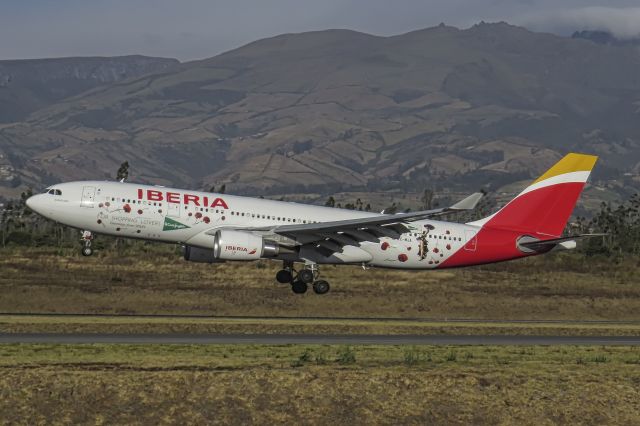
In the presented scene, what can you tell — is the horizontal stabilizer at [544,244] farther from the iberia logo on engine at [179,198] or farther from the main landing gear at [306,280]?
the iberia logo on engine at [179,198]

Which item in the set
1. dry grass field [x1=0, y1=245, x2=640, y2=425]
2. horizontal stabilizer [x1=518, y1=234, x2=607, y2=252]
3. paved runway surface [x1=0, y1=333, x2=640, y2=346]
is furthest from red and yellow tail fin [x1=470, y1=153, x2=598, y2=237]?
paved runway surface [x1=0, y1=333, x2=640, y2=346]

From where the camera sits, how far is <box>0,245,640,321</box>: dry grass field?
198 ft

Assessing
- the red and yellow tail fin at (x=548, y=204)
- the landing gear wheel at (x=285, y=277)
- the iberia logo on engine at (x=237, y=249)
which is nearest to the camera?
the iberia logo on engine at (x=237, y=249)

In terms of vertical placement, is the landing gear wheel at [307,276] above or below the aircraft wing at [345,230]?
below

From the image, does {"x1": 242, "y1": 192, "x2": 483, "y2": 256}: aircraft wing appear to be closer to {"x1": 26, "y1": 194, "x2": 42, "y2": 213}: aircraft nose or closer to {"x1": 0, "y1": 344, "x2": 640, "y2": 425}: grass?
{"x1": 26, "y1": 194, "x2": 42, "y2": 213}: aircraft nose

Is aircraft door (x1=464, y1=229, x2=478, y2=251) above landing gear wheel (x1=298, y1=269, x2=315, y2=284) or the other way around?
above

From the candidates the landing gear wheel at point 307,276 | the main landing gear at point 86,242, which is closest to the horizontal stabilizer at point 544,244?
the landing gear wheel at point 307,276

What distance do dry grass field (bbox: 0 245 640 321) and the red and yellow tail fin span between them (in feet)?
18.8

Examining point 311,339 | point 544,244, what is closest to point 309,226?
point 311,339

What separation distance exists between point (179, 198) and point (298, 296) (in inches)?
512

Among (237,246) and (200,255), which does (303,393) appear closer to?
(237,246)

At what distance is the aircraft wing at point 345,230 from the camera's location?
5100 cm

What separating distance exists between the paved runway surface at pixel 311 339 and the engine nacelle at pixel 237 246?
7836mm

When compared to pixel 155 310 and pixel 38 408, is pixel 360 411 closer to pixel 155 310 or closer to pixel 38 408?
pixel 38 408
